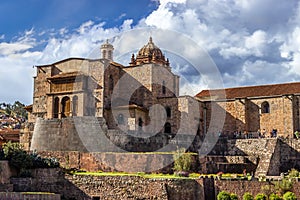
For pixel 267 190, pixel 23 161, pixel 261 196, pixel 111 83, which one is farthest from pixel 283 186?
pixel 111 83

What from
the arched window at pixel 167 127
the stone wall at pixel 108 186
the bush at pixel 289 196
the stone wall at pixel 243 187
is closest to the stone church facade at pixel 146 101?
the arched window at pixel 167 127

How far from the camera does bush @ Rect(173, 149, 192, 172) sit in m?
31.0

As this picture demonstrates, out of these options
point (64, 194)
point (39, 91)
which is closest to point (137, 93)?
point (39, 91)

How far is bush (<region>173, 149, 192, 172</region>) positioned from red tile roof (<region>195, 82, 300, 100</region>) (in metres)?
18.4

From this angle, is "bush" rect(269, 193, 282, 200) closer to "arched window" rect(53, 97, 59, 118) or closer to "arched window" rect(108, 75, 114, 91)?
"arched window" rect(108, 75, 114, 91)

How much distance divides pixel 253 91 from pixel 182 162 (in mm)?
20086

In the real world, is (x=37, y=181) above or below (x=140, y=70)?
below

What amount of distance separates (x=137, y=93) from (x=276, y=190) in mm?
23098

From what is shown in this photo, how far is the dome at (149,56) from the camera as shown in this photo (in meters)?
49.7

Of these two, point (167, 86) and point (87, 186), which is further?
point (167, 86)

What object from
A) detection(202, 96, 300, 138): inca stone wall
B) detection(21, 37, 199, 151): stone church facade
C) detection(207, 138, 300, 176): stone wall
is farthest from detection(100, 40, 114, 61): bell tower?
detection(207, 138, 300, 176): stone wall

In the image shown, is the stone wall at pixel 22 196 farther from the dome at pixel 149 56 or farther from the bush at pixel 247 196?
the dome at pixel 149 56

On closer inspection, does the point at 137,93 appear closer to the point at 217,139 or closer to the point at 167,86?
the point at 167,86

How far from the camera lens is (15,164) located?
97.8 ft
